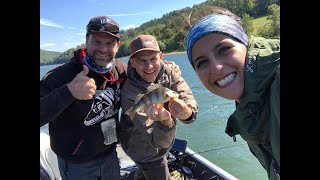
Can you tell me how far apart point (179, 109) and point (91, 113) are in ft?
3.01

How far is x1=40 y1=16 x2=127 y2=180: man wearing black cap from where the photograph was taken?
3059mm

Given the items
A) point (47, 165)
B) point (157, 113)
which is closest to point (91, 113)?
point (157, 113)

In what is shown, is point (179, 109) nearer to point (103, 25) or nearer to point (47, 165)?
point (103, 25)

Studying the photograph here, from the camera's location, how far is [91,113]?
312 cm

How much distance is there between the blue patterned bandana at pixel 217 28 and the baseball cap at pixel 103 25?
1.62m

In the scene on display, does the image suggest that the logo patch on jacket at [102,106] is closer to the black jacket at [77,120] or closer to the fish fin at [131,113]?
the black jacket at [77,120]

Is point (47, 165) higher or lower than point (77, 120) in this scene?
lower

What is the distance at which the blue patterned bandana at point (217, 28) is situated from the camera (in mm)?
1615
